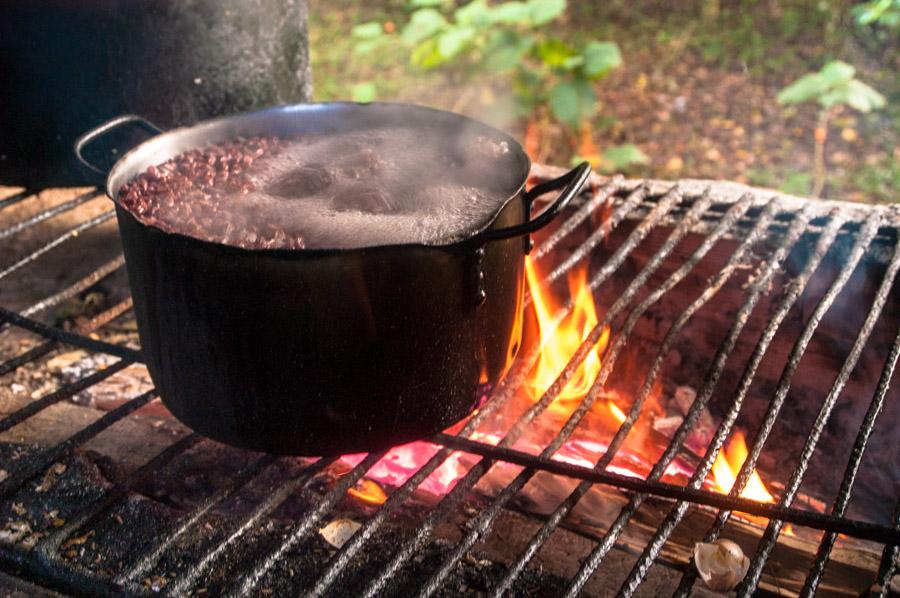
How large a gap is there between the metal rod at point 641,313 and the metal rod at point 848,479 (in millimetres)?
472

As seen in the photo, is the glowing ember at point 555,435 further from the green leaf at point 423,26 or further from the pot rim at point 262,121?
the green leaf at point 423,26

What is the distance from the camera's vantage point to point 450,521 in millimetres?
1902

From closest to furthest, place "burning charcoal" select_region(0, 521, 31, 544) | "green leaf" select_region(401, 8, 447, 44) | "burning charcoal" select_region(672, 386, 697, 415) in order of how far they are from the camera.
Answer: "burning charcoal" select_region(0, 521, 31, 544) < "burning charcoal" select_region(672, 386, 697, 415) < "green leaf" select_region(401, 8, 447, 44)

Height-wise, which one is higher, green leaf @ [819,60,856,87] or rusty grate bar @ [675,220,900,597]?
green leaf @ [819,60,856,87]

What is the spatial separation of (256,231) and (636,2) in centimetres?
637

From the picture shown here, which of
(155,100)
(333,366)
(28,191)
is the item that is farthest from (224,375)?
(28,191)

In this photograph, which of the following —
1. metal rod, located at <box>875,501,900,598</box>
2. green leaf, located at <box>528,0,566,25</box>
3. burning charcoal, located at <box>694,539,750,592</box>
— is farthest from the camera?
green leaf, located at <box>528,0,566,25</box>

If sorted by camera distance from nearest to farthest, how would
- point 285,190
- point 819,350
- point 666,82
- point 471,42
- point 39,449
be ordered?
point 285,190 < point 39,449 < point 819,350 < point 666,82 < point 471,42

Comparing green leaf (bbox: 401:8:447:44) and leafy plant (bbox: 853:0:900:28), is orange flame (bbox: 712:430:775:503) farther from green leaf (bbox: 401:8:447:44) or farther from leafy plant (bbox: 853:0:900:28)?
green leaf (bbox: 401:8:447:44)

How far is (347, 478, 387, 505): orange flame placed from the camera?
1980 millimetres

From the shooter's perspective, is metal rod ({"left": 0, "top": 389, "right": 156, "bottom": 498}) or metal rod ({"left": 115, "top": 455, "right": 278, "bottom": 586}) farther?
metal rod ({"left": 0, "top": 389, "right": 156, "bottom": 498})

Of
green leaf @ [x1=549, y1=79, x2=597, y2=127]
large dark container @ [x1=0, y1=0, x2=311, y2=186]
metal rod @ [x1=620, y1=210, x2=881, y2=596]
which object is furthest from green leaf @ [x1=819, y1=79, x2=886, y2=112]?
large dark container @ [x1=0, y1=0, x2=311, y2=186]

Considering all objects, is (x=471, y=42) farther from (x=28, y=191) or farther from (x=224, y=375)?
(x=224, y=375)

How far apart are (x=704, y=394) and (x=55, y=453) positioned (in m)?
1.61
